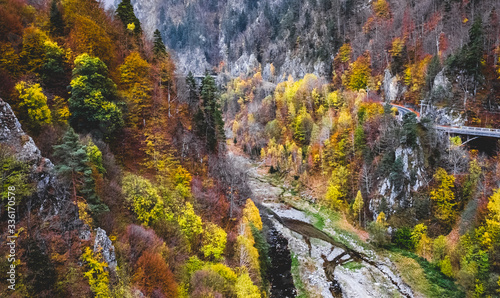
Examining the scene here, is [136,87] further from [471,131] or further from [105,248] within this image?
[471,131]

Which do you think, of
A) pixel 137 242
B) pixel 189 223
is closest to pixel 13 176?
pixel 137 242

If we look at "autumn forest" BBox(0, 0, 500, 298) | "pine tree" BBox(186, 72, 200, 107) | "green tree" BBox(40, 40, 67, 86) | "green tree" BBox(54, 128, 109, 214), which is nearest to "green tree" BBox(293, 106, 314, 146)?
"autumn forest" BBox(0, 0, 500, 298)

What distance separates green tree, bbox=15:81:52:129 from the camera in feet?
71.8

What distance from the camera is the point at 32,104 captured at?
2203 cm

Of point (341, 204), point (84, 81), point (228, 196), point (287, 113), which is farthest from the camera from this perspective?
point (287, 113)

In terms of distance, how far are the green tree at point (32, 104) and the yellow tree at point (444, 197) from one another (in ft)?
161

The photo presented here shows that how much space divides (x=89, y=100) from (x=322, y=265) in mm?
36771

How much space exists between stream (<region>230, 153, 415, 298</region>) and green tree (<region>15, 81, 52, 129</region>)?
3117cm

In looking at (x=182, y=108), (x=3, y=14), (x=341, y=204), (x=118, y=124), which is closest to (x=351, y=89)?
(x=341, y=204)

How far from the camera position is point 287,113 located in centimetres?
8300

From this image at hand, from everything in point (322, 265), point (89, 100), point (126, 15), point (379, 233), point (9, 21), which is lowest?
point (322, 265)

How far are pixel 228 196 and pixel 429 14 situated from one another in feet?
247

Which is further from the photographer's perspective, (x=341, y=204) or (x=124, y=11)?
(x=341, y=204)

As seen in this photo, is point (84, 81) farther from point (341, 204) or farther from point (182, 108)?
point (341, 204)
